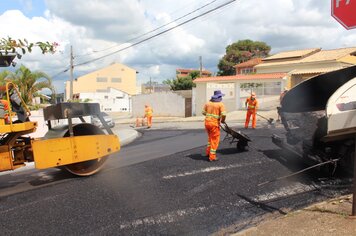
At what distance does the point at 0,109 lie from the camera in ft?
19.0

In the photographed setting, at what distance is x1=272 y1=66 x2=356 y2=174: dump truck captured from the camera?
5113 millimetres

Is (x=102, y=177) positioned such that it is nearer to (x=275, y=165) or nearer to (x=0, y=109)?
(x=0, y=109)

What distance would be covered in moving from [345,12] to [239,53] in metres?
54.3

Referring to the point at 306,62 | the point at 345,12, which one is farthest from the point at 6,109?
the point at 306,62

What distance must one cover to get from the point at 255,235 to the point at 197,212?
3.66ft

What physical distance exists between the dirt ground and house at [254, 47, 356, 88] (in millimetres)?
24084

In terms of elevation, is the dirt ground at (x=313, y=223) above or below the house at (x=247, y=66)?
below

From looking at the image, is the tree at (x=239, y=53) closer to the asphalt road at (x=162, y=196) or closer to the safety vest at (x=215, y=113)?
the safety vest at (x=215, y=113)

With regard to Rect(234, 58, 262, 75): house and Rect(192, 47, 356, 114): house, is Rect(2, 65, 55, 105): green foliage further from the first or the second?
Rect(234, 58, 262, 75): house

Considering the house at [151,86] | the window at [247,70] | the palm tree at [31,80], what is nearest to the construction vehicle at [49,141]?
the palm tree at [31,80]

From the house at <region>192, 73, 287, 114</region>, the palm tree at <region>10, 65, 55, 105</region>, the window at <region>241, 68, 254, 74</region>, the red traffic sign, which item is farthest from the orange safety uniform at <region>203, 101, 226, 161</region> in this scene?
the window at <region>241, 68, 254, 74</region>

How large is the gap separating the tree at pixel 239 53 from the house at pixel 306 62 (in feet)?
42.3

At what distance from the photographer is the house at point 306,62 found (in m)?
31.6

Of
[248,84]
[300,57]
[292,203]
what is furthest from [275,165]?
[300,57]
